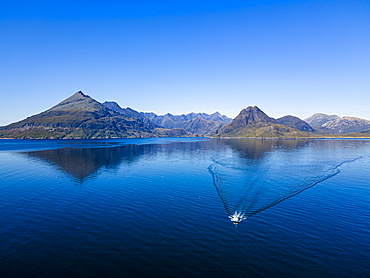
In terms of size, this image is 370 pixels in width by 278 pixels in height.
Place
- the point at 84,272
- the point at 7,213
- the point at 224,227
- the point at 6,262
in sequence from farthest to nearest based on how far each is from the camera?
the point at 7,213 → the point at 224,227 → the point at 6,262 → the point at 84,272

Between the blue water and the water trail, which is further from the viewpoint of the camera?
the water trail

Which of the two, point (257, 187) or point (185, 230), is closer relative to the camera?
point (185, 230)

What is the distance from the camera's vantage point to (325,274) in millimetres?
22203

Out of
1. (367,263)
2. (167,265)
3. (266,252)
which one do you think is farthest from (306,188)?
(167,265)

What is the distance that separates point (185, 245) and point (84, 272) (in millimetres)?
12658

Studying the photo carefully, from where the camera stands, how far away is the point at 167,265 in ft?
77.3

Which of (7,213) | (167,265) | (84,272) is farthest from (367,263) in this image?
(7,213)

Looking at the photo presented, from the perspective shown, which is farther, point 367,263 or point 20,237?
point 20,237

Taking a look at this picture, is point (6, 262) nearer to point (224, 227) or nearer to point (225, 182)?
point (224, 227)

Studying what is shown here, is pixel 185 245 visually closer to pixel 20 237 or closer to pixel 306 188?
pixel 20 237

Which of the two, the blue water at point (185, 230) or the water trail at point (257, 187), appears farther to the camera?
the water trail at point (257, 187)

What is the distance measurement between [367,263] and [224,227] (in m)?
18.2

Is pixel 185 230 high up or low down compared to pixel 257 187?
down

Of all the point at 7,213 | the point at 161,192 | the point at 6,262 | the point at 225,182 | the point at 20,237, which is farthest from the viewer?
the point at 225,182
